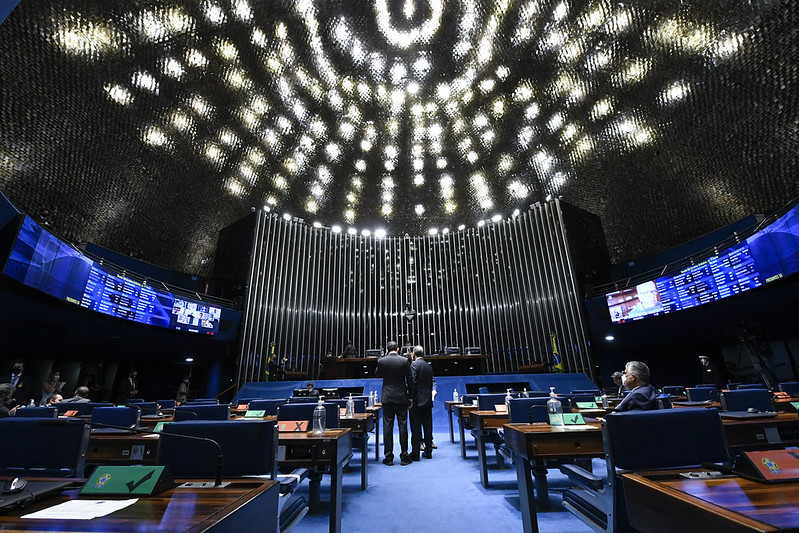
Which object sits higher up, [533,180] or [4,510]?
[533,180]

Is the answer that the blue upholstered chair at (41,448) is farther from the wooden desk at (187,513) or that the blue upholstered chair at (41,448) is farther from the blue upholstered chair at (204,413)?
the blue upholstered chair at (204,413)

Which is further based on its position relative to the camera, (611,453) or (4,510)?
(611,453)

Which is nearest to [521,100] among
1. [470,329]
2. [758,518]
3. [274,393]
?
[470,329]

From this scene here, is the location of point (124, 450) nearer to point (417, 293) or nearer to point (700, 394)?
point (700, 394)

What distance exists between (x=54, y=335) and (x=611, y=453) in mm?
12016

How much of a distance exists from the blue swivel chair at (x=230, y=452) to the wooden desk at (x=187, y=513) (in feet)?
1.23

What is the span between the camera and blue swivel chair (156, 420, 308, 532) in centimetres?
154

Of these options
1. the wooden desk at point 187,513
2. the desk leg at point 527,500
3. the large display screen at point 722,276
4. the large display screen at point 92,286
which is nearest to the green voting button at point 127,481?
the wooden desk at point 187,513

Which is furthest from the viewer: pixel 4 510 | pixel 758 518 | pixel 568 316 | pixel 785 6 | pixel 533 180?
pixel 533 180

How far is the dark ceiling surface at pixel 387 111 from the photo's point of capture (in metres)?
7.62

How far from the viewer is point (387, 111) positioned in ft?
42.1

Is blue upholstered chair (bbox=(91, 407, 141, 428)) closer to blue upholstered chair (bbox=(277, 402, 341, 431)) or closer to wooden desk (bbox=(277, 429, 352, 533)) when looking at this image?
blue upholstered chair (bbox=(277, 402, 341, 431))

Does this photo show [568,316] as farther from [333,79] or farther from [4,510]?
[4,510]

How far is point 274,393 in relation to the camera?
945 cm
